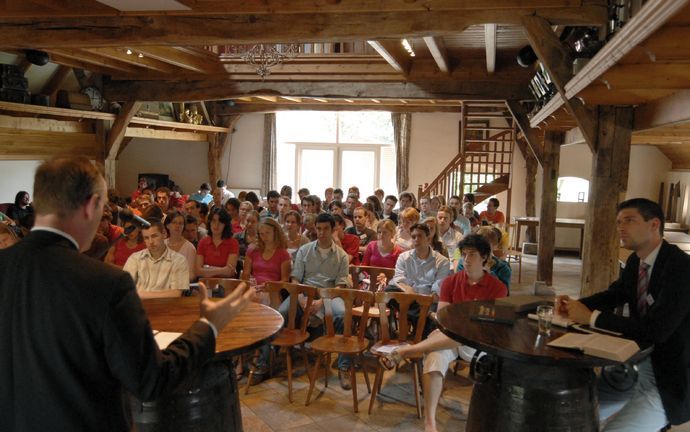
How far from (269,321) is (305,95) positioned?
18.8 feet

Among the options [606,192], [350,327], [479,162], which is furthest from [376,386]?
[479,162]

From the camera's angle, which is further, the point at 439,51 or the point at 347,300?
the point at 439,51

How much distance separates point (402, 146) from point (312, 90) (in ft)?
15.3

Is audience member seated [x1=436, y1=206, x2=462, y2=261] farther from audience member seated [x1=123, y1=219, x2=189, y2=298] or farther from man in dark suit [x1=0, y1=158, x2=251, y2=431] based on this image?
man in dark suit [x1=0, y1=158, x2=251, y2=431]

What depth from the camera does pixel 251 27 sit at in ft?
14.9

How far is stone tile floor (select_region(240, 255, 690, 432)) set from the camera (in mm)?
3332

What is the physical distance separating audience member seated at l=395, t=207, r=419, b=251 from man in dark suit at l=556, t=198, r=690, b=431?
2929mm

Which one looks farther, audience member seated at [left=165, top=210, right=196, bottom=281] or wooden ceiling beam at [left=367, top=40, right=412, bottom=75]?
wooden ceiling beam at [left=367, top=40, right=412, bottom=75]

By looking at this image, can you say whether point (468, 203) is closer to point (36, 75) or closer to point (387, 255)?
point (387, 255)

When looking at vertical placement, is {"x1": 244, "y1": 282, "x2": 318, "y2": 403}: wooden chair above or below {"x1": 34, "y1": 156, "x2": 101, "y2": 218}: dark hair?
below

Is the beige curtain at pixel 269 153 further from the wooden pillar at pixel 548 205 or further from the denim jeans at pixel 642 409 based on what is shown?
the denim jeans at pixel 642 409

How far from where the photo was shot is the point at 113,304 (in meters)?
1.26

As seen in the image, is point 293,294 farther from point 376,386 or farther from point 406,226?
point 406,226

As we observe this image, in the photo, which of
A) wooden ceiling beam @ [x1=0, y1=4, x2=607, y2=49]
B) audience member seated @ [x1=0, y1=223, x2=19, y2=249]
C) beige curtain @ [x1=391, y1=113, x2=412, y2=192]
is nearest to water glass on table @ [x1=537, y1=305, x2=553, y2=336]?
wooden ceiling beam @ [x1=0, y1=4, x2=607, y2=49]
